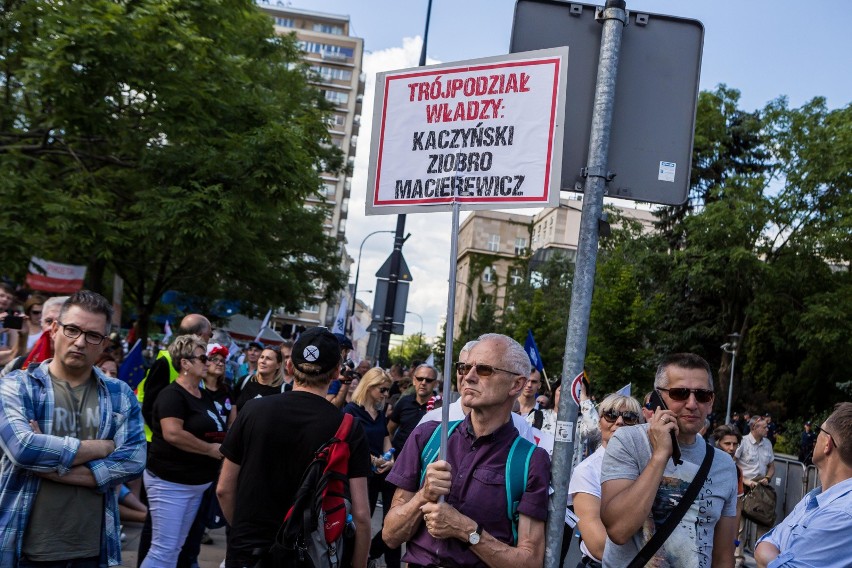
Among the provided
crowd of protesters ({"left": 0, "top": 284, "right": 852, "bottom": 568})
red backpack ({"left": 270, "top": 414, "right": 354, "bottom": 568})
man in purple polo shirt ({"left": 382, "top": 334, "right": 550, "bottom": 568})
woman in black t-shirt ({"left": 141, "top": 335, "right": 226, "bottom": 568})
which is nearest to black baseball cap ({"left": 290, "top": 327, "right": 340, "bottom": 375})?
crowd of protesters ({"left": 0, "top": 284, "right": 852, "bottom": 568})

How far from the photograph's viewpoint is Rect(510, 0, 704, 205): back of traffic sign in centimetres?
379

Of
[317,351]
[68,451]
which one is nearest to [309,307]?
[317,351]

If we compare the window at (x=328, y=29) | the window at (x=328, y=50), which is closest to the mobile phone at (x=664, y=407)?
the window at (x=328, y=50)

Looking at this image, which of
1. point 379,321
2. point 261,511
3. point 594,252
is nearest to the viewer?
point 594,252

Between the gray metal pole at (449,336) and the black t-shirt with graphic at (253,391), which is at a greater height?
the gray metal pole at (449,336)

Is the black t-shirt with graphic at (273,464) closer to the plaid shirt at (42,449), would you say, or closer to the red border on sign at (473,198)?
the plaid shirt at (42,449)

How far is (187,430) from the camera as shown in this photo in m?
6.45

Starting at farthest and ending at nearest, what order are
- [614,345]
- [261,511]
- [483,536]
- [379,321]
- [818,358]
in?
[818,358] < [614,345] < [379,321] < [261,511] < [483,536]

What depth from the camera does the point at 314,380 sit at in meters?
4.50

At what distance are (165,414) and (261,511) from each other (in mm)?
2354

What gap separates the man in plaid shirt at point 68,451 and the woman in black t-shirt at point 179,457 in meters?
2.17

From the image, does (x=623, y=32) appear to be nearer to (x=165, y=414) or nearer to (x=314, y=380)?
(x=314, y=380)

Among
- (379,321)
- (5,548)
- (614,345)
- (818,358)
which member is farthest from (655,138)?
(818,358)

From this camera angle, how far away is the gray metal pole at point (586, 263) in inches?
135
